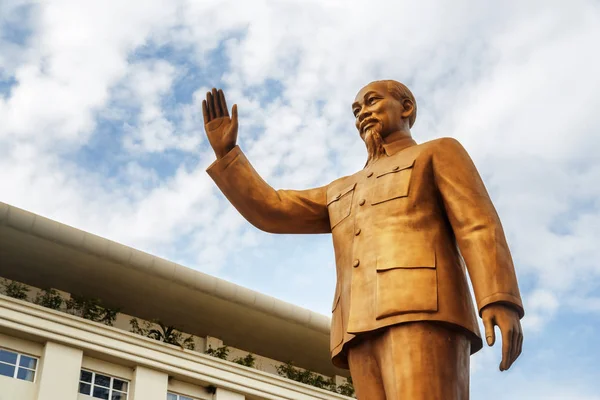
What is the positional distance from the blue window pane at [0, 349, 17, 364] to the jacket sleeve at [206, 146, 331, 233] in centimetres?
2223

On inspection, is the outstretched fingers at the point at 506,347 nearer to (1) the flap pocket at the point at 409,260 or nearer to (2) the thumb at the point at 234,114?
(1) the flap pocket at the point at 409,260

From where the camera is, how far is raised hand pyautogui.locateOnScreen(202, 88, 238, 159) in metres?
5.24

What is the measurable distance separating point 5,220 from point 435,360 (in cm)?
2541

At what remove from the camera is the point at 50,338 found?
26.2 metres

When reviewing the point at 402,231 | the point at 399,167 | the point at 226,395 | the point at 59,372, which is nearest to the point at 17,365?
the point at 59,372

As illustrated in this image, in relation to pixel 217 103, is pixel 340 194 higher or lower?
lower

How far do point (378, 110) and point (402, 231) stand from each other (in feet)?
2.96

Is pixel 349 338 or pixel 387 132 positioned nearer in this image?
pixel 349 338

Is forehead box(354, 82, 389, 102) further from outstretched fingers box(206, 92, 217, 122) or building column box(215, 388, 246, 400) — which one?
building column box(215, 388, 246, 400)

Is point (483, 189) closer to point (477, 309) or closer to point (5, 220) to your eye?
point (477, 309)

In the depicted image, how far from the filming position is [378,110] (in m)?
5.25

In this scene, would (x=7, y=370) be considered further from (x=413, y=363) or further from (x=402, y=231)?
(x=413, y=363)

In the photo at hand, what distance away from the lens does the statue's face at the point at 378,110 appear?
17.2ft

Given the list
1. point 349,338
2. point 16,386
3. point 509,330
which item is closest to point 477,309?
point 509,330
